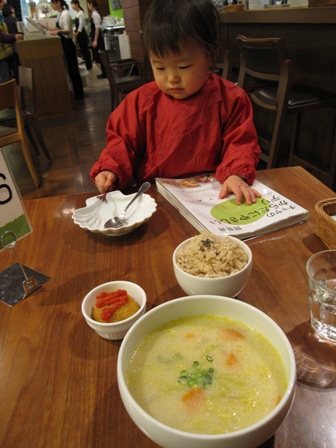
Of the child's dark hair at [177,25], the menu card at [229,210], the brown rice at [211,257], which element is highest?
the child's dark hair at [177,25]

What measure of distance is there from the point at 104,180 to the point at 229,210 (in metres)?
0.44

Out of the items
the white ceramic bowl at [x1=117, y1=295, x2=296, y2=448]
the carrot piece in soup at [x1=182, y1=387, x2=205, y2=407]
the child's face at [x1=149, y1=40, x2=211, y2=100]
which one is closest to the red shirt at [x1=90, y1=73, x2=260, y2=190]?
the child's face at [x1=149, y1=40, x2=211, y2=100]

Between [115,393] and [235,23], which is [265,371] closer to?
[115,393]

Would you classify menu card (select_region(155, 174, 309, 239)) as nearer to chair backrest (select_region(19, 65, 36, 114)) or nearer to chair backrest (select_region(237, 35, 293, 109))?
chair backrest (select_region(237, 35, 293, 109))

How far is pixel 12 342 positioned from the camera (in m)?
0.63

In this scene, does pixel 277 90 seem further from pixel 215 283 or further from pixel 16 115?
pixel 16 115

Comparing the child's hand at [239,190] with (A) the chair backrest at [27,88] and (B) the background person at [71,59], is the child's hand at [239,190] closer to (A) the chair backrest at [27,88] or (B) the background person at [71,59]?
(A) the chair backrest at [27,88]

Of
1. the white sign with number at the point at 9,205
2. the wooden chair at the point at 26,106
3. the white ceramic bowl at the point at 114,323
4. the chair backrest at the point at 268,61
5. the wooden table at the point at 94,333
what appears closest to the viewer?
the wooden table at the point at 94,333

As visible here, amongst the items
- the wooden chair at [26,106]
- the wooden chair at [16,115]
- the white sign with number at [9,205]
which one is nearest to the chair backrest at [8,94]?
the wooden chair at [16,115]

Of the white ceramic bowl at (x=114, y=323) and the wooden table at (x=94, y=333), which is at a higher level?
the white ceramic bowl at (x=114, y=323)

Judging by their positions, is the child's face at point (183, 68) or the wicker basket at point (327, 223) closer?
the wicker basket at point (327, 223)

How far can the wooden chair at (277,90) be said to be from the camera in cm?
205

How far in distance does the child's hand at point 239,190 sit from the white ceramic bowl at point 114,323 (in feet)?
1.57

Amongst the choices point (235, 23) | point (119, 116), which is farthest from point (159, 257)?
point (235, 23)
